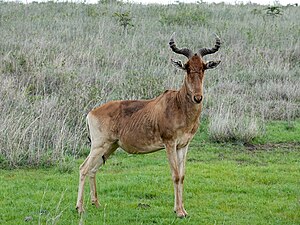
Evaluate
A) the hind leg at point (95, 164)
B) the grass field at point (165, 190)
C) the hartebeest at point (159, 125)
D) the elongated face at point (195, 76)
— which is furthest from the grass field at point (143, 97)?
the elongated face at point (195, 76)

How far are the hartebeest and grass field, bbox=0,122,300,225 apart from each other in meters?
0.44

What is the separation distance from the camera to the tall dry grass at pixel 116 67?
1343cm

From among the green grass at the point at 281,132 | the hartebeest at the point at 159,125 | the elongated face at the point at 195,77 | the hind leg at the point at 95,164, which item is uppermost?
the elongated face at the point at 195,77

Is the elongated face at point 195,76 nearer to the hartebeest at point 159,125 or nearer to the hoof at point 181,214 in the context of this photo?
the hartebeest at point 159,125

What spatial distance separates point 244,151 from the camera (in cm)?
1350

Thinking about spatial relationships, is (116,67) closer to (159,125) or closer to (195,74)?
(159,125)

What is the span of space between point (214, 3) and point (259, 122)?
22733mm

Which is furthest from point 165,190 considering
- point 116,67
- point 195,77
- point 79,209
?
point 116,67

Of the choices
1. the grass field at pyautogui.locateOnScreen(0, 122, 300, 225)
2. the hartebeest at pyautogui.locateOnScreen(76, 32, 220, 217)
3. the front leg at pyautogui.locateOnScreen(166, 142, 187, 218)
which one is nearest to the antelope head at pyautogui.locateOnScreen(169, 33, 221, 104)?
the hartebeest at pyautogui.locateOnScreen(76, 32, 220, 217)

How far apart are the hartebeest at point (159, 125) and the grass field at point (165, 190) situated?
44cm

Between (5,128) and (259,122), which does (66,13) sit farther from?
(5,128)

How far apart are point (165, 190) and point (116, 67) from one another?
10.6m

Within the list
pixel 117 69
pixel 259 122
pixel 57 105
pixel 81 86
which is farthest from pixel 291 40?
pixel 57 105

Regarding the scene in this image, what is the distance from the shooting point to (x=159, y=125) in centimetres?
892
